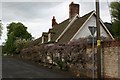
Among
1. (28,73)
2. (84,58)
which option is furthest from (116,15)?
(28,73)

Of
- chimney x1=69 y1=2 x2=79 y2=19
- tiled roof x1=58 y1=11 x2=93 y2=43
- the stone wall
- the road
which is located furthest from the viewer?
chimney x1=69 y1=2 x2=79 y2=19

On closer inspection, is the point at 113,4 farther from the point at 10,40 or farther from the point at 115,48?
Result: the point at 10,40

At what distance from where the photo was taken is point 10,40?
79812 millimetres

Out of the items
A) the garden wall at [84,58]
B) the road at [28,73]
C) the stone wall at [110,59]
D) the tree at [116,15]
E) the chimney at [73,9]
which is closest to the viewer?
the stone wall at [110,59]

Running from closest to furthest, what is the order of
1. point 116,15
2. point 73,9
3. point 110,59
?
point 110,59, point 116,15, point 73,9

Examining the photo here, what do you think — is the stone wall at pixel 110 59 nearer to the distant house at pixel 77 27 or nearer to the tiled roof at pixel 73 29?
the distant house at pixel 77 27

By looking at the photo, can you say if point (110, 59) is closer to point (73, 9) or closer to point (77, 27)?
point (77, 27)

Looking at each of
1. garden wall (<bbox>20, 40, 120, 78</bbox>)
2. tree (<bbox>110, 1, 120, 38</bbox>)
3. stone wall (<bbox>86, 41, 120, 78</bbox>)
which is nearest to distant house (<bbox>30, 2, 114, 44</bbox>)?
tree (<bbox>110, 1, 120, 38</bbox>)

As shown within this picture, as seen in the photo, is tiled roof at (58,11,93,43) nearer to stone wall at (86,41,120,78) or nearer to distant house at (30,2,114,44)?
distant house at (30,2,114,44)

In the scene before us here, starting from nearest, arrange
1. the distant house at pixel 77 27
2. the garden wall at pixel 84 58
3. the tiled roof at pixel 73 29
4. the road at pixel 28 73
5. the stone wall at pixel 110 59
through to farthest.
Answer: the stone wall at pixel 110 59 → the garden wall at pixel 84 58 → the road at pixel 28 73 → the distant house at pixel 77 27 → the tiled roof at pixel 73 29

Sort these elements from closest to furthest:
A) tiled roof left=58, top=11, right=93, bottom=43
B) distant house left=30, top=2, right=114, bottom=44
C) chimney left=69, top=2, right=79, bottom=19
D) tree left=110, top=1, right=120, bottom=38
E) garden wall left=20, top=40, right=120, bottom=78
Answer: garden wall left=20, top=40, right=120, bottom=78
tree left=110, top=1, right=120, bottom=38
distant house left=30, top=2, right=114, bottom=44
tiled roof left=58, top=11, right=93, bottom=43
chimney left=69, top=2, right=79, bottom=19

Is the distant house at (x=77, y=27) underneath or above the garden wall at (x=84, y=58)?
above

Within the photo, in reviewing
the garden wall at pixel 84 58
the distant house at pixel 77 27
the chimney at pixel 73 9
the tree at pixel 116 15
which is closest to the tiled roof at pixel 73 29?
the distant house at pixel 77 27

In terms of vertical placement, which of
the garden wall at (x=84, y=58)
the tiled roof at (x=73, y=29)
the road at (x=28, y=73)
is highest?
the tiled roof at (x=73, y=29)
